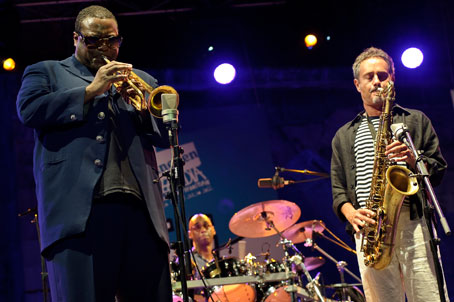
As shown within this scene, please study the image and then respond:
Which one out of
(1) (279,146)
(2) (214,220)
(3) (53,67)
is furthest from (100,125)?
(1) (279,146)

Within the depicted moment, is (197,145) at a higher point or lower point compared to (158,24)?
lower

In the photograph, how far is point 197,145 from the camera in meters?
9.48

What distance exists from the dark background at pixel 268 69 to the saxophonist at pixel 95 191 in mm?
6046

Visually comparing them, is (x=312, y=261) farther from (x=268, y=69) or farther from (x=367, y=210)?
(x=367, y=210)

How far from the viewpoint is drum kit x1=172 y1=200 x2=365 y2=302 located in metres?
6.23

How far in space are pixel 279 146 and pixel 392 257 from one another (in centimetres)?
663

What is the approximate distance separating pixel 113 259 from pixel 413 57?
8018 mm

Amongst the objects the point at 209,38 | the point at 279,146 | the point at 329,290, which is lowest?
the point at 329,290

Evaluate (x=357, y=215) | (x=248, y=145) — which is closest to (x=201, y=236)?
(x=248, y=145)

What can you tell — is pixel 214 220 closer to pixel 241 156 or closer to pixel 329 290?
pixel 241 156

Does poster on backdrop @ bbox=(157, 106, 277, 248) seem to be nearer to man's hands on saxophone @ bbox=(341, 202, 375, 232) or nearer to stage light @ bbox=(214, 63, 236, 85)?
stage light @ bbox=(214, 63, 236, 85)

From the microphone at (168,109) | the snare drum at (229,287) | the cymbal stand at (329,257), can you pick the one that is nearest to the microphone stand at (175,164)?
the microphone at (168,109)

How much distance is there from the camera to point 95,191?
248 centimetres

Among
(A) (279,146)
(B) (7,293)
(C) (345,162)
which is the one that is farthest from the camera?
(A) (279,146)
